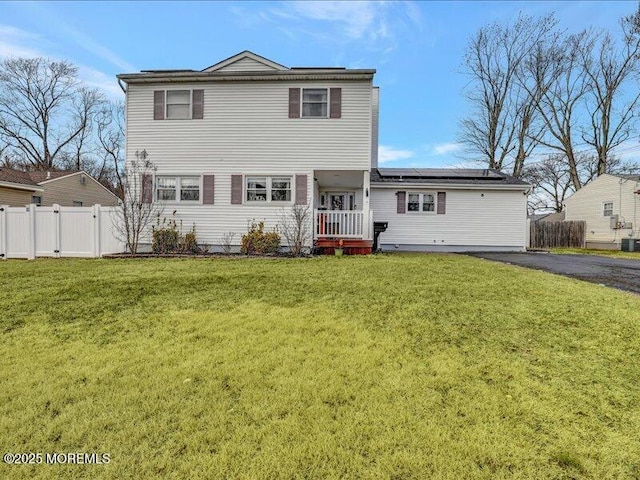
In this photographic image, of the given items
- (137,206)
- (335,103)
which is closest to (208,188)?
(137,206)

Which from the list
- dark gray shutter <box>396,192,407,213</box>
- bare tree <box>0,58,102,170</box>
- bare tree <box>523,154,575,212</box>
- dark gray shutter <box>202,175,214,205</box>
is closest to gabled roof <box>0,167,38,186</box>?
dark gray shutter <box>202,175,214,205</box>

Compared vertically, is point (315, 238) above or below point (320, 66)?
below

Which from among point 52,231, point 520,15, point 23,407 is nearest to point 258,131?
point 52,231

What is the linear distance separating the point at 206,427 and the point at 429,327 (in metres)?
2.59

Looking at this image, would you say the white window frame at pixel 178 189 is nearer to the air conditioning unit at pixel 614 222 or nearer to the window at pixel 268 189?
the window at pixel 268 189

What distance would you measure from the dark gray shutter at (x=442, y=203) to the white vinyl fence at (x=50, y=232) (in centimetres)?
1259

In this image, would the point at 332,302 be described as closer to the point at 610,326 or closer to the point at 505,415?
the point at 505,415

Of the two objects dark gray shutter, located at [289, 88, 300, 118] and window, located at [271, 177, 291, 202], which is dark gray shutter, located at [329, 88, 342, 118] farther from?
window, located at [271, 177, 291, 202]

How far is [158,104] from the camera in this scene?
1203cm

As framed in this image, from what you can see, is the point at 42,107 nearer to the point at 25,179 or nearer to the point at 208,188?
the point at 25,179

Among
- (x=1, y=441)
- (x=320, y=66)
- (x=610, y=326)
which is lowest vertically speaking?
(x=1, y=441)

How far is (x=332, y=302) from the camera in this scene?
4961mm

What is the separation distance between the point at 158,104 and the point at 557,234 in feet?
73.3

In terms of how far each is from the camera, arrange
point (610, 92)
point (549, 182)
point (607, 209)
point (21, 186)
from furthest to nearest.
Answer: point (549, 182) < point (610, 92) < point (607, 209) < point (21, 186)
